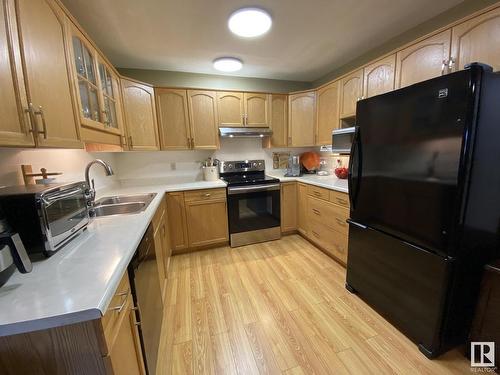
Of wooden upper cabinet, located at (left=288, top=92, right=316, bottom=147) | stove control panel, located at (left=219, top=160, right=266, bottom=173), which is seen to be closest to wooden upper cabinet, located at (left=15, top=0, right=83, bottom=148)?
stove control panel, located at (left=219, top=160, right=266, bottom=173)

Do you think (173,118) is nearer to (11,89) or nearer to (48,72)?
(48,72)

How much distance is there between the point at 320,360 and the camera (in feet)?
4.47

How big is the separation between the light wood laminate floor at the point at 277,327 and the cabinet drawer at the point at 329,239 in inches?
6.2

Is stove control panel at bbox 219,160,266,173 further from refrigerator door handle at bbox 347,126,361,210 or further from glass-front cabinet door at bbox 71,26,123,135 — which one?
refrigerator door handle at bbox 347,126,361,210

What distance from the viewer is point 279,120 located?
3.21m

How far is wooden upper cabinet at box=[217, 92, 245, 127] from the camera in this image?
292 centimetres

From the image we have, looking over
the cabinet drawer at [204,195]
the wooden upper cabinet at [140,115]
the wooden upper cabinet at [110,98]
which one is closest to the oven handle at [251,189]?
the cabinet drawer at [204,195]

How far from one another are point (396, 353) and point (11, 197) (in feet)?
7.28

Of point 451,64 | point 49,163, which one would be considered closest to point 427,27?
point 451,64

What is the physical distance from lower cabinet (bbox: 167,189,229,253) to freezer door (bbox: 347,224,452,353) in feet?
5.22

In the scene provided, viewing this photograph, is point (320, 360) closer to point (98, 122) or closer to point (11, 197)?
point (11, 197)

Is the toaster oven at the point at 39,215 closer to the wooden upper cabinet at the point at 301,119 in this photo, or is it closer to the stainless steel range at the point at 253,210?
the stainless steel range at the point at 253,210
